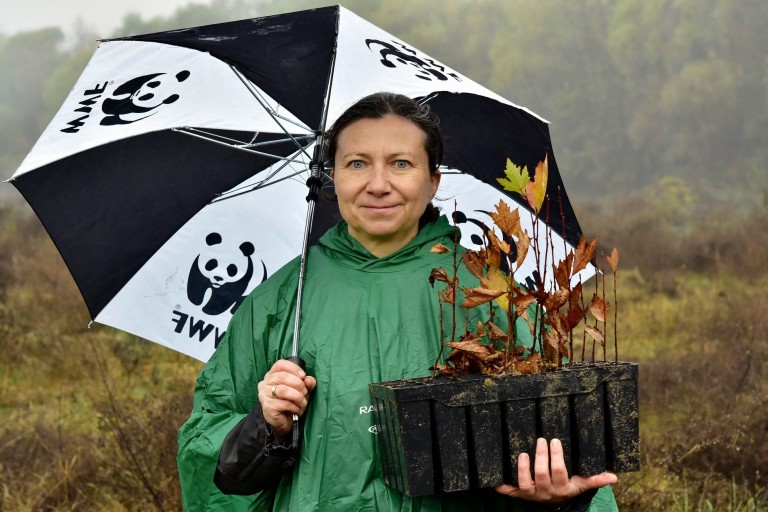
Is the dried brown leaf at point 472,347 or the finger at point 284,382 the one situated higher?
the dried brown leaf at point 472,347

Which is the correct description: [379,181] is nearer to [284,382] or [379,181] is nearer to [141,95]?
[284,382]

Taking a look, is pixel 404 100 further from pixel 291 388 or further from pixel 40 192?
pixel 40 192

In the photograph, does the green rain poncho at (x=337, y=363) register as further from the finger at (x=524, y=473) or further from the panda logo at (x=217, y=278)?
the panda logo at (x=217, y=278)

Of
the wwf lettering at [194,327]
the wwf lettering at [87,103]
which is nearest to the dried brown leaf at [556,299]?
the wwf lettering at [194,327]

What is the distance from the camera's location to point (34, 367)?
333 inches

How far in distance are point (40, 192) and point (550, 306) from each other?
1.69 meters

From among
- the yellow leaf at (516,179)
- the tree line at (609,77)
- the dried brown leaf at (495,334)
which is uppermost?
the tree line at (609,77)

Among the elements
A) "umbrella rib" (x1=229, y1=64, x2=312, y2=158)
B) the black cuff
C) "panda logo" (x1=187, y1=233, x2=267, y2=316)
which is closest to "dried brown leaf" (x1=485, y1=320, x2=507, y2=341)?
the black cuff

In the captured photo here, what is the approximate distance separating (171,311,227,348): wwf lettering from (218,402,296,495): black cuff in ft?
2.93

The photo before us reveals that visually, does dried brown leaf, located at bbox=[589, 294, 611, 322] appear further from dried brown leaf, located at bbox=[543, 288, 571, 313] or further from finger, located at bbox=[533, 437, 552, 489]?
finger, located at bbox=[533, 437, 552, 489]

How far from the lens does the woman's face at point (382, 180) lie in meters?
2.03

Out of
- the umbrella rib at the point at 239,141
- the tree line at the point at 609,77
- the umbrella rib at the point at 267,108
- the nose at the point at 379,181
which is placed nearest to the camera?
the nose at the point at 379,181

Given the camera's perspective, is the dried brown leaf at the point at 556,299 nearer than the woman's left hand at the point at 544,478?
No

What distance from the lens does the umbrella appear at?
2375 millimetres
